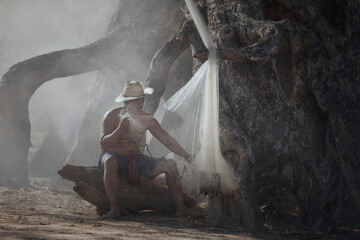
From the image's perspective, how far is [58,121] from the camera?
1428 cm

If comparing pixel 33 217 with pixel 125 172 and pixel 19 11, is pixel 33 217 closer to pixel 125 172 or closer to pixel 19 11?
pixel 125 172

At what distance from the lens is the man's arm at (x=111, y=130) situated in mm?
5344

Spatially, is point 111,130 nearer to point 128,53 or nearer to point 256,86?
point 256,86

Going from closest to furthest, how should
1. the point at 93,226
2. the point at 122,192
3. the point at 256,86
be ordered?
1. the point at 93,226
2. the point at 122,192
3. the point at 256,86

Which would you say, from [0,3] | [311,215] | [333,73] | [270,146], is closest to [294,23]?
[333,73]

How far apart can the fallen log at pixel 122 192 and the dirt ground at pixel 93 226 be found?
117 mm

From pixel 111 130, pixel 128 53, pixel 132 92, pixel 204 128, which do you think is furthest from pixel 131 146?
pixel 128 53

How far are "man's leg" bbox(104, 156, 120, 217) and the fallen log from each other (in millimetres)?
342

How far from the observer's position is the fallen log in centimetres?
560

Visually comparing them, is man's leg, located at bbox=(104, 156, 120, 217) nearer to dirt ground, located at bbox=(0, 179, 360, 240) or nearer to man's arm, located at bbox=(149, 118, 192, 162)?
dirt ground, located at bbox=(0, 179, 360, 240)

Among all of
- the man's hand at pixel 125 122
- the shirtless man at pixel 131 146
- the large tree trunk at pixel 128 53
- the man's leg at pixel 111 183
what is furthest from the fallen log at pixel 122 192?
the large tree trunk at pixel 128 53

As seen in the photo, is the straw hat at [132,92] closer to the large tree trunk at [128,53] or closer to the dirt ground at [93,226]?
the dirt ground at [93,226]

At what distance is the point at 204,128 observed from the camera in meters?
5.17

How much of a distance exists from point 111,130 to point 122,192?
690 millimetres
